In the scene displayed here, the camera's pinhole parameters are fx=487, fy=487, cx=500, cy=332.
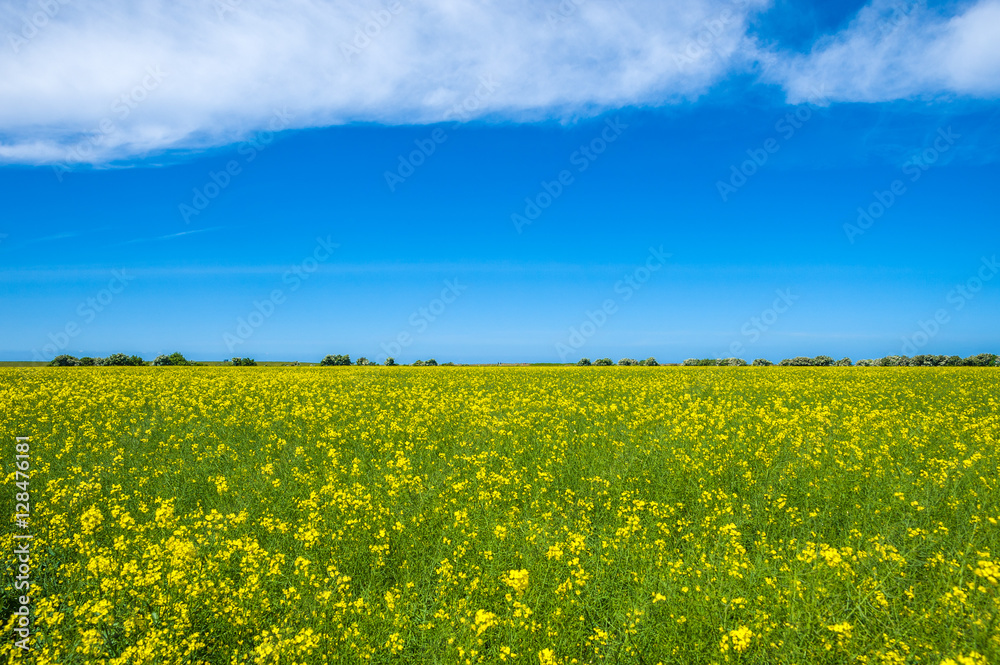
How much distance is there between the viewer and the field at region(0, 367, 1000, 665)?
4.97m

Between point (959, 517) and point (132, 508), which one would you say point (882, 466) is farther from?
point (132, 508)

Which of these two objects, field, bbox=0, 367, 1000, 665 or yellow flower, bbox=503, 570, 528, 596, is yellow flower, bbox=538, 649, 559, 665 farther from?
yellow flower, bbox=503, 570, 528, 596

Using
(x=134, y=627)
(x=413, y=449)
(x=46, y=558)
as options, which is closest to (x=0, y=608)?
(x=46, y=558)

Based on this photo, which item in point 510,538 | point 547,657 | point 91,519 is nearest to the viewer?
point 547,657

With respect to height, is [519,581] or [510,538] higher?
[519,581]

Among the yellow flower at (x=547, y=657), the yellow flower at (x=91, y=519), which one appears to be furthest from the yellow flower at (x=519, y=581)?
the yellow flower at (x=91, y=519)

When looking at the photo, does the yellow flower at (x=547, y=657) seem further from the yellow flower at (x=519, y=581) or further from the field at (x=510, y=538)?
the yellow flower at (x=519, y=581)

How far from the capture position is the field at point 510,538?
4.97m

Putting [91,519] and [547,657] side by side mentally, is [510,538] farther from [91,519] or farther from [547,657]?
[91,519]

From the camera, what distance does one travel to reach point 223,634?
5176 millimetres

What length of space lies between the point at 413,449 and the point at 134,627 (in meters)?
6.61

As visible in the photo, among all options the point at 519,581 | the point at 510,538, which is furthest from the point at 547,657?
the point at 510,538

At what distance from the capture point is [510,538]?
7016mm

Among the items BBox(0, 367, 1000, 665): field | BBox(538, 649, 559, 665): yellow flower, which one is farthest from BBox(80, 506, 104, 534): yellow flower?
BBox(538, 649, 559, 665): yellow flower
